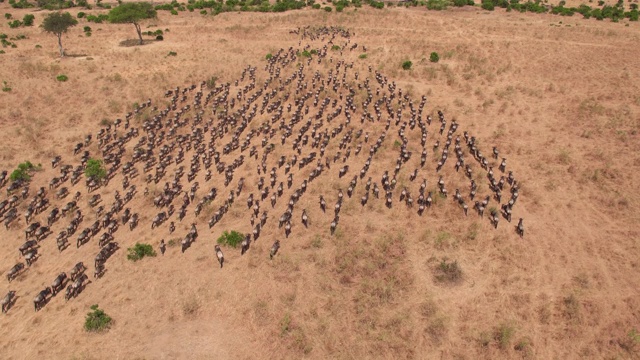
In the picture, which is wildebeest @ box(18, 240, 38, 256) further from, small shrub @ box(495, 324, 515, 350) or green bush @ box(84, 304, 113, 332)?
small shrub @ box(495, 324, 515, 350)

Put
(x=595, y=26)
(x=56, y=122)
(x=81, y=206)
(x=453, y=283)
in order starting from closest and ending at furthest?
(x=453, y=283) < (x=81, y=206) < (x=56, y=122) < (x=595, y=26)

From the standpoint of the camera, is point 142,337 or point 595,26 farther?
point 595,26

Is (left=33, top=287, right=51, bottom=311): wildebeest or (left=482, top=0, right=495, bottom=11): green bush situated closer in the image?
(left=33, top=287, right=51, bottom=311): wildebeest

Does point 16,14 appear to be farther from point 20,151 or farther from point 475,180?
point 475,180

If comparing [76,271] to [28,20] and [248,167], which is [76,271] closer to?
[248,167]

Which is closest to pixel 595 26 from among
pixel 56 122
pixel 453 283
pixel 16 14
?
pixel 453 283

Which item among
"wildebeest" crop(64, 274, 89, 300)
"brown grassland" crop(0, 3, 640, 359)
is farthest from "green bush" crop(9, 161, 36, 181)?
"wildebeest" crop(64, 274, 89, 300)

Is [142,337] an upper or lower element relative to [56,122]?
lower
